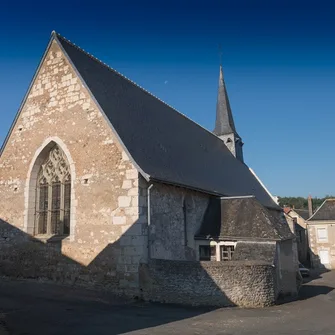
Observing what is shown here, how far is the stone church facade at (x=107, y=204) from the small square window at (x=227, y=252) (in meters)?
0.09

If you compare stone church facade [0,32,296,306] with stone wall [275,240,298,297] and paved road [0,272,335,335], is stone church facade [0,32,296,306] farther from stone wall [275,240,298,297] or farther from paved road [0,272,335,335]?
paved road [0,272,335,335]

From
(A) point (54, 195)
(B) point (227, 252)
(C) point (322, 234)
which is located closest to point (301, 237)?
(C) point (322, 234)

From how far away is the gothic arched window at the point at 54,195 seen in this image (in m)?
12.2

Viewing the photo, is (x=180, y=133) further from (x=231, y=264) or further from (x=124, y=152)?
(x=231, y=264)

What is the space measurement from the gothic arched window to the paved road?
227cm

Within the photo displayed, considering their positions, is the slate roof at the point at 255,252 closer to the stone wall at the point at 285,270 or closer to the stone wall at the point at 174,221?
the stone wall at the point at 285,270

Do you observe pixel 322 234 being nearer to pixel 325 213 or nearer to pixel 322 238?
pixel 322 238

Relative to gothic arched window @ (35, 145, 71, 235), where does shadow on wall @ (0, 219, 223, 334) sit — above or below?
below

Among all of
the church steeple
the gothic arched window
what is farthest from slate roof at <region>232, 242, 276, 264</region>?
the church steeple

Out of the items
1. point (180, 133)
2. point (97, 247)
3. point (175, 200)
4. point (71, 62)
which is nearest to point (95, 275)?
point (97, 247)

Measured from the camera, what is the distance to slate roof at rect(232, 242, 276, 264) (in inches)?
418

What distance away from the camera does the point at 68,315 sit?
7.97m

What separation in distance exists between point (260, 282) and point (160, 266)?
8.96ft

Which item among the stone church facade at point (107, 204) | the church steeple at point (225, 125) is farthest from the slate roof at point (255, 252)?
the church steeple at point (225, 125)
